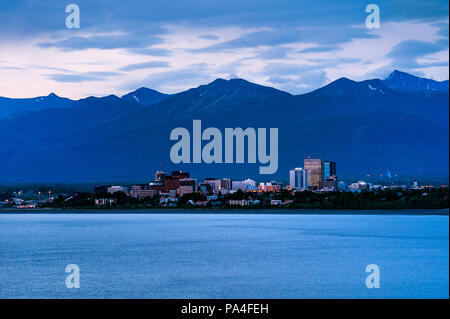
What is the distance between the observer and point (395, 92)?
170750 millimetres

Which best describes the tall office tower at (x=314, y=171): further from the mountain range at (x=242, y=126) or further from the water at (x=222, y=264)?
the water at (x=222, y=264)

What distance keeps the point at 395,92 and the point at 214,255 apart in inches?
5624

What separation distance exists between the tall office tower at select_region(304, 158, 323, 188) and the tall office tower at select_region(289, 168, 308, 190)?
62 centimetres

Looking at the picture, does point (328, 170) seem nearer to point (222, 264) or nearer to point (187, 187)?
point (187, 187)

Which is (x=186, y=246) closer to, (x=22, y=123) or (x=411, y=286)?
(x=411, y=286)

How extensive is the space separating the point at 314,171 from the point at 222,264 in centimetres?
8162

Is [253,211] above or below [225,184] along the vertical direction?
below

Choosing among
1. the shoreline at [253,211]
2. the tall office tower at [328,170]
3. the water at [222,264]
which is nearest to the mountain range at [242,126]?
Result: the tall office tower at [328,170]

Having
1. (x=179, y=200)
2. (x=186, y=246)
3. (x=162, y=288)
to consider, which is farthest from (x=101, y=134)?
(x=162, y=288)

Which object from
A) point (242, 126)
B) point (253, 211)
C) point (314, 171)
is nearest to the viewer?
point (253, 211)

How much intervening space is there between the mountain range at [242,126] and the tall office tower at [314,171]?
468 inches

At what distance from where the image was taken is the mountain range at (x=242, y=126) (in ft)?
433

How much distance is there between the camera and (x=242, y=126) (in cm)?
14625

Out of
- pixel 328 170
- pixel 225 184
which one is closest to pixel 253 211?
pixel 225 184
